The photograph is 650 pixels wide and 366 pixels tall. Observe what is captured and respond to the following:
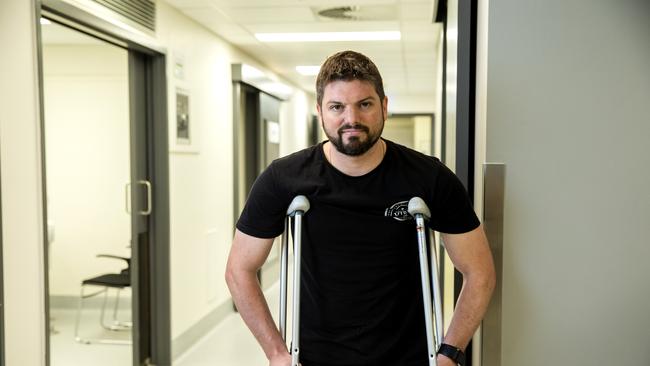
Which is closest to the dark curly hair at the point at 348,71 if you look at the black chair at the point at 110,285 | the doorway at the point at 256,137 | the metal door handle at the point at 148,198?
the metal door handle at the point at 148,198

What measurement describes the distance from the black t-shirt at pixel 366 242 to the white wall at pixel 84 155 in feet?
14.5

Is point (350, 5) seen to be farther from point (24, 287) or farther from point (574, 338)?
point (574, 338)

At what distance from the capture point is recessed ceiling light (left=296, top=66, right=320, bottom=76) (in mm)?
7436

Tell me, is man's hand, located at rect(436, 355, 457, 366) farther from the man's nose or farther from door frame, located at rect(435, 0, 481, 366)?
the man's nose

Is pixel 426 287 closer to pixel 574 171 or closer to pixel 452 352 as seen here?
pixel 452 352

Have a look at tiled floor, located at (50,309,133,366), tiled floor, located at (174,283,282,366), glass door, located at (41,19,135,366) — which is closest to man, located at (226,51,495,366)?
tiled floor, located at (174,283,282,366)

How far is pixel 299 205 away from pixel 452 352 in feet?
2.00

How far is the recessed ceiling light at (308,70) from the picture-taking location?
744 centimetres

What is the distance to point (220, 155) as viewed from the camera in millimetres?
5492

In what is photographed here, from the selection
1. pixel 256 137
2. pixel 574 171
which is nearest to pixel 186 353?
pixel 256 137

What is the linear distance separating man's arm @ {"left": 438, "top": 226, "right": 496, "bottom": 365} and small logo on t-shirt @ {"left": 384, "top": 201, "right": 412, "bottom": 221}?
0.14 meters

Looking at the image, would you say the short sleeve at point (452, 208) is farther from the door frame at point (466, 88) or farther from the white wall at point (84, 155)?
the white wall at point (84, 155)

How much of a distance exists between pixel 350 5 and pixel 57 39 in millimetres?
2928

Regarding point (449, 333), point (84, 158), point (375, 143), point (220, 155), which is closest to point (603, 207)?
point (449, 333)
